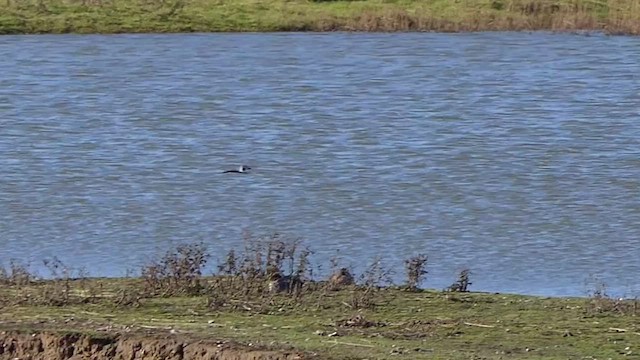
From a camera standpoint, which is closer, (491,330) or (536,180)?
(491,330)

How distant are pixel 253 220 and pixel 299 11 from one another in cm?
1735

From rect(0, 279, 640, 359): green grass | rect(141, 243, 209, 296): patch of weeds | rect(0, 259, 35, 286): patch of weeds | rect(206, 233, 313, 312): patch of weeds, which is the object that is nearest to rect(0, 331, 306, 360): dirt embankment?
rect(0, 279, 640, 359): green grass

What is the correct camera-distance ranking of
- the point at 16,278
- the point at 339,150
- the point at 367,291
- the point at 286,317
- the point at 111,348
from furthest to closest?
the point at 339,150 < the point at 16,278 < the point at 367,291 < the point at 286,317 < the point at 111,348

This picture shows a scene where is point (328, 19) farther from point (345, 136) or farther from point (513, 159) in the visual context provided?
point (513, 159)

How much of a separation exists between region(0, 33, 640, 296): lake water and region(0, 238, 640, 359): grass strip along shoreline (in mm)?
1762

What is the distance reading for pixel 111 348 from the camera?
8281 mm

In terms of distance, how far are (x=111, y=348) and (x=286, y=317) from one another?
46.7 inches

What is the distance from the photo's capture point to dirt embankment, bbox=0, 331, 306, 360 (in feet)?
26.2

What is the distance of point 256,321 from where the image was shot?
350 inches

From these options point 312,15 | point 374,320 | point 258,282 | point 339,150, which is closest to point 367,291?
point 374,320

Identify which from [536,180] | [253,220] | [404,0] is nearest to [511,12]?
[404,0]

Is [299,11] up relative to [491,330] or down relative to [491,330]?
down

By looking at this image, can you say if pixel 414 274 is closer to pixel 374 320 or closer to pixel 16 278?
pixel 374 320

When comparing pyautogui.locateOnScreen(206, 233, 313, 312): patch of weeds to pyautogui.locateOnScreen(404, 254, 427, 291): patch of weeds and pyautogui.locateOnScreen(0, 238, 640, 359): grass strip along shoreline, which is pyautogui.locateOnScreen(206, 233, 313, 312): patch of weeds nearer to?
pyautogui.locateOnScreen(0, 238, 640, 359): grass strip along shoreline
